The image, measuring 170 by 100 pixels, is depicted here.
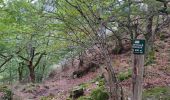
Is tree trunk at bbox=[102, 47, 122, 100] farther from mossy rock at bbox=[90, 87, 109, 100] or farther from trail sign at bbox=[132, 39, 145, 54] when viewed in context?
mossy rock at bbox=[90, 87, 109, 100]

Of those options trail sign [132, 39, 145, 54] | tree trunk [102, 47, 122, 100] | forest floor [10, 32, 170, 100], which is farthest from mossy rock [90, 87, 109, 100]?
trail sign [132, 39, 145, 54]

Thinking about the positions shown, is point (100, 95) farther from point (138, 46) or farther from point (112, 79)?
point (138, 46)

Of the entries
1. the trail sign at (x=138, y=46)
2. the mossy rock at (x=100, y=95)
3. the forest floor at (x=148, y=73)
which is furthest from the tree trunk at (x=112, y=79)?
the mossy rock at (x=100, y=95)

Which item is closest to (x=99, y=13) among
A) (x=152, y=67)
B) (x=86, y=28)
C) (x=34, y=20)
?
(x=86, y=28)

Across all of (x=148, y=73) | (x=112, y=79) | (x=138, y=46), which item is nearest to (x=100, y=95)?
(x=148, y=73)

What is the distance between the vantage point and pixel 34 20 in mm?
6660

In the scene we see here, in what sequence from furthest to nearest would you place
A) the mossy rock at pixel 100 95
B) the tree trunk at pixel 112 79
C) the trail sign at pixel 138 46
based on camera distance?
the mossy rock at pixel 100 95
the tree trunk at pixel 112 79
the trail sign at pixel 138 46

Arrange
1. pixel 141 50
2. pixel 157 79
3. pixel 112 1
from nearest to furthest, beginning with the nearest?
pixel 141 50 → pixel 112 1 → pixel 157 79

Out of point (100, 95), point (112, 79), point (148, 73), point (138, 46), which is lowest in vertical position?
point (100, 95)

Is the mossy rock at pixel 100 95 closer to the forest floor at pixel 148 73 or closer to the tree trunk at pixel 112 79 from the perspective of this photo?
the forest floor at pixel 148 73

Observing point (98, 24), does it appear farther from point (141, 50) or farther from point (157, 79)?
point (157, 79)

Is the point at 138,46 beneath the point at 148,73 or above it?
above

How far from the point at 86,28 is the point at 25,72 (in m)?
22.7

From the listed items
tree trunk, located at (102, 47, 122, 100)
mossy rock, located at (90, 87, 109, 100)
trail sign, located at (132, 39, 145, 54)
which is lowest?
mossy rock, located at (90, 87, 109, 100)
